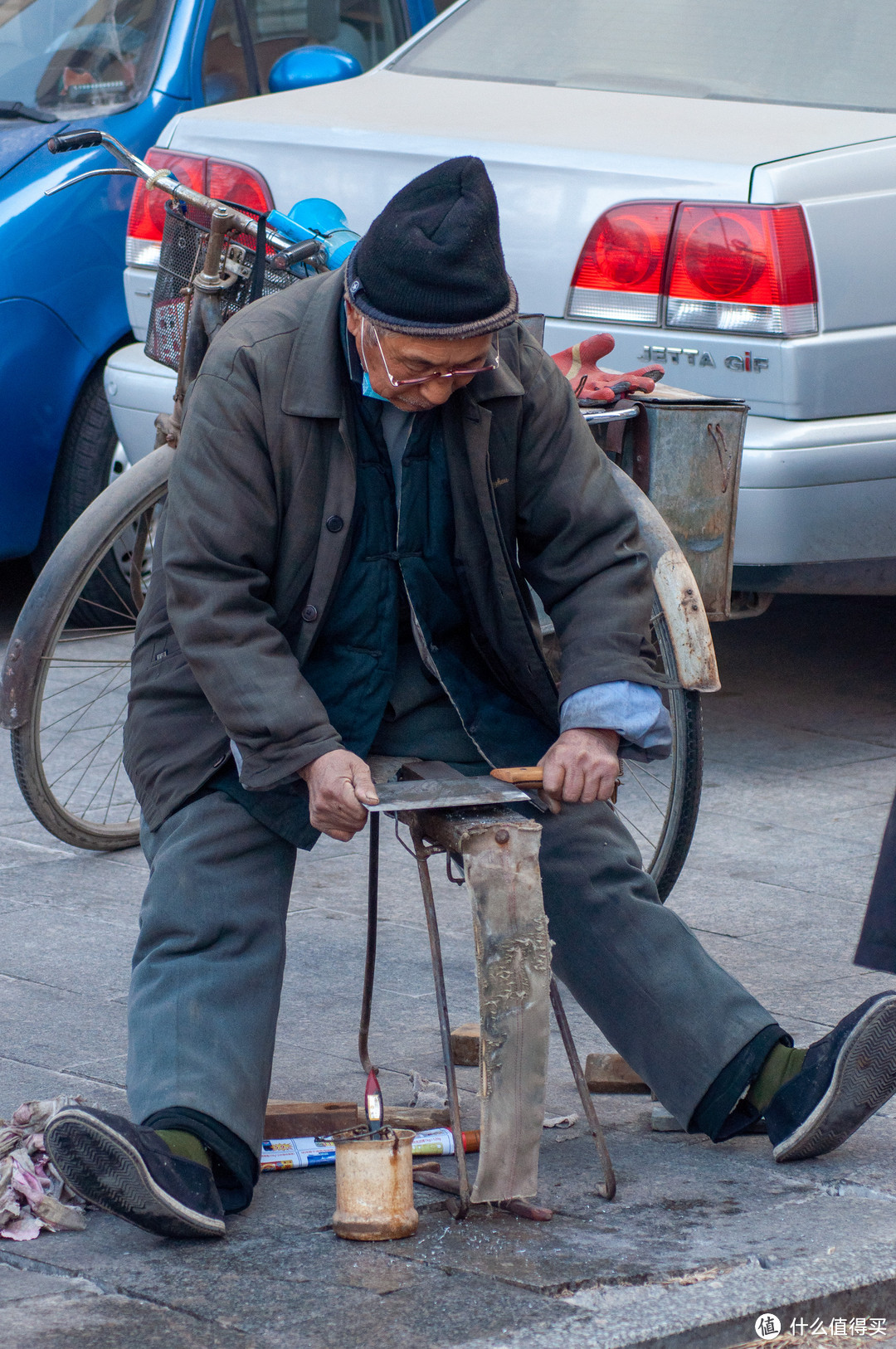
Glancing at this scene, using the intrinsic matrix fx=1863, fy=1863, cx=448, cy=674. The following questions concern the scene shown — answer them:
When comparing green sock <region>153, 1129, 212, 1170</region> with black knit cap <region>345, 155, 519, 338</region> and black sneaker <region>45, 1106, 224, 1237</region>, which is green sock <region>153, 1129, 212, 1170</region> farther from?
black knit cap <region>345, 155, 519, 338</region>

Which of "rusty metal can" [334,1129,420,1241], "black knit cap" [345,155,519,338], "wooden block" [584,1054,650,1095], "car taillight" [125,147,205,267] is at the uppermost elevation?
"black knit cap" [345,155,519,338]

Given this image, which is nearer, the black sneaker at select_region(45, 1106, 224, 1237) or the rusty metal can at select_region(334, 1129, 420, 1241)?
the black sneaker at select_region(45, 1106, 224, 1237)

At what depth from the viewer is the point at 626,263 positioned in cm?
418

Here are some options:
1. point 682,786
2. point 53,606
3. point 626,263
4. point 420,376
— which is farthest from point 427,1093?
point 626,263

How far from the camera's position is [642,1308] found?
229cm

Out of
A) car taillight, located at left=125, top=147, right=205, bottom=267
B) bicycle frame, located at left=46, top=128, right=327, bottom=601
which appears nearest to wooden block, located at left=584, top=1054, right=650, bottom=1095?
bicycle frame, located at left=46, top=128, right=327, bottom=601

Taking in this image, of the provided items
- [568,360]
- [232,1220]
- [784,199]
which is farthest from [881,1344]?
[784,199]

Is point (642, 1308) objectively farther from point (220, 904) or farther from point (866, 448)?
point (866, 448)

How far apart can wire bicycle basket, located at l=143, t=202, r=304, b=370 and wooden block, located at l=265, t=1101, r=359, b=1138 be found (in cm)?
150

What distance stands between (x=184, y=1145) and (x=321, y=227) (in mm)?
1926

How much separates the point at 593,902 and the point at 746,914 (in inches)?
Result: 44.5

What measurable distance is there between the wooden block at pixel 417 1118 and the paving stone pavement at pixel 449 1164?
0.13 m

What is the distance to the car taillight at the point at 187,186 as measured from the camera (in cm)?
448

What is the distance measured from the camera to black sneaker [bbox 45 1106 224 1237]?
229 cm
